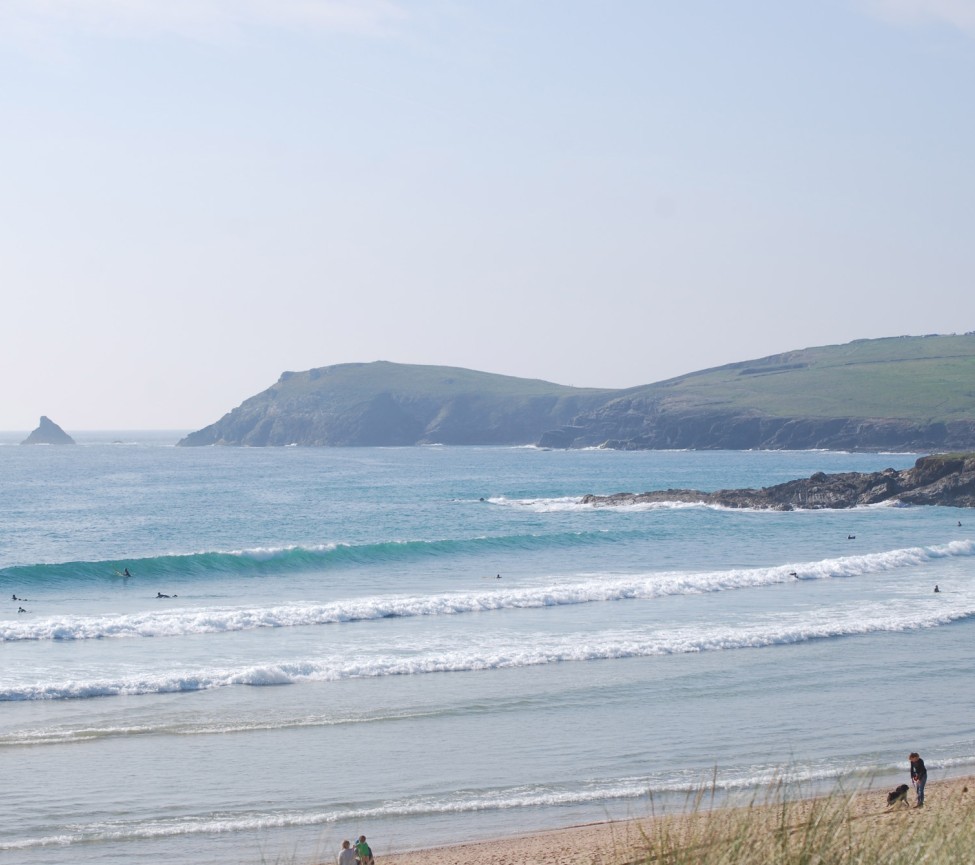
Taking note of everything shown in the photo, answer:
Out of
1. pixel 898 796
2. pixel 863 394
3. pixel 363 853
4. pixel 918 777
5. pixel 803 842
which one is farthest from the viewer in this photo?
pixel 863 394

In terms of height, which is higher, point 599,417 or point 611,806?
point 599,417

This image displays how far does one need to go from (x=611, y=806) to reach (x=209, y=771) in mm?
6986

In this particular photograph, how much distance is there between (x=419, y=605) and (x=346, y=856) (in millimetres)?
21507

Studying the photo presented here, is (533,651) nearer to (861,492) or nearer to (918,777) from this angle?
(918,777)

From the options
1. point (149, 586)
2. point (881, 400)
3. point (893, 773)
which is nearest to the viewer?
point (893, 773)

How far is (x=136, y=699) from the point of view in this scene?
23359 mm

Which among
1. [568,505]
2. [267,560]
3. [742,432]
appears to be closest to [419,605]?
[267,560]

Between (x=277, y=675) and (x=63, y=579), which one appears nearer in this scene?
(x=277, y=675)

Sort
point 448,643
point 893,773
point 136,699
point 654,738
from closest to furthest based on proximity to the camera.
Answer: point 893,773 < point 654,738 < point 136,699 < point 448,643

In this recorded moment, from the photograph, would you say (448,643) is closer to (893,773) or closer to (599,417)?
(893,773)

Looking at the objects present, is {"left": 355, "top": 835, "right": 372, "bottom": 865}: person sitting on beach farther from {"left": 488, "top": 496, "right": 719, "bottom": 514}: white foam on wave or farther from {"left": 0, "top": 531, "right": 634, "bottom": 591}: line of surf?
{"left": 488, "top": 496, "right": 719, "bottom": 514}: white foam on wave

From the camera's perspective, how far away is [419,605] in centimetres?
3506

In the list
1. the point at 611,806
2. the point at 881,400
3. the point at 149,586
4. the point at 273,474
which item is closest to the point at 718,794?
the point at 611,806

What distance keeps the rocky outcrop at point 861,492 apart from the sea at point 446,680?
14676mm
